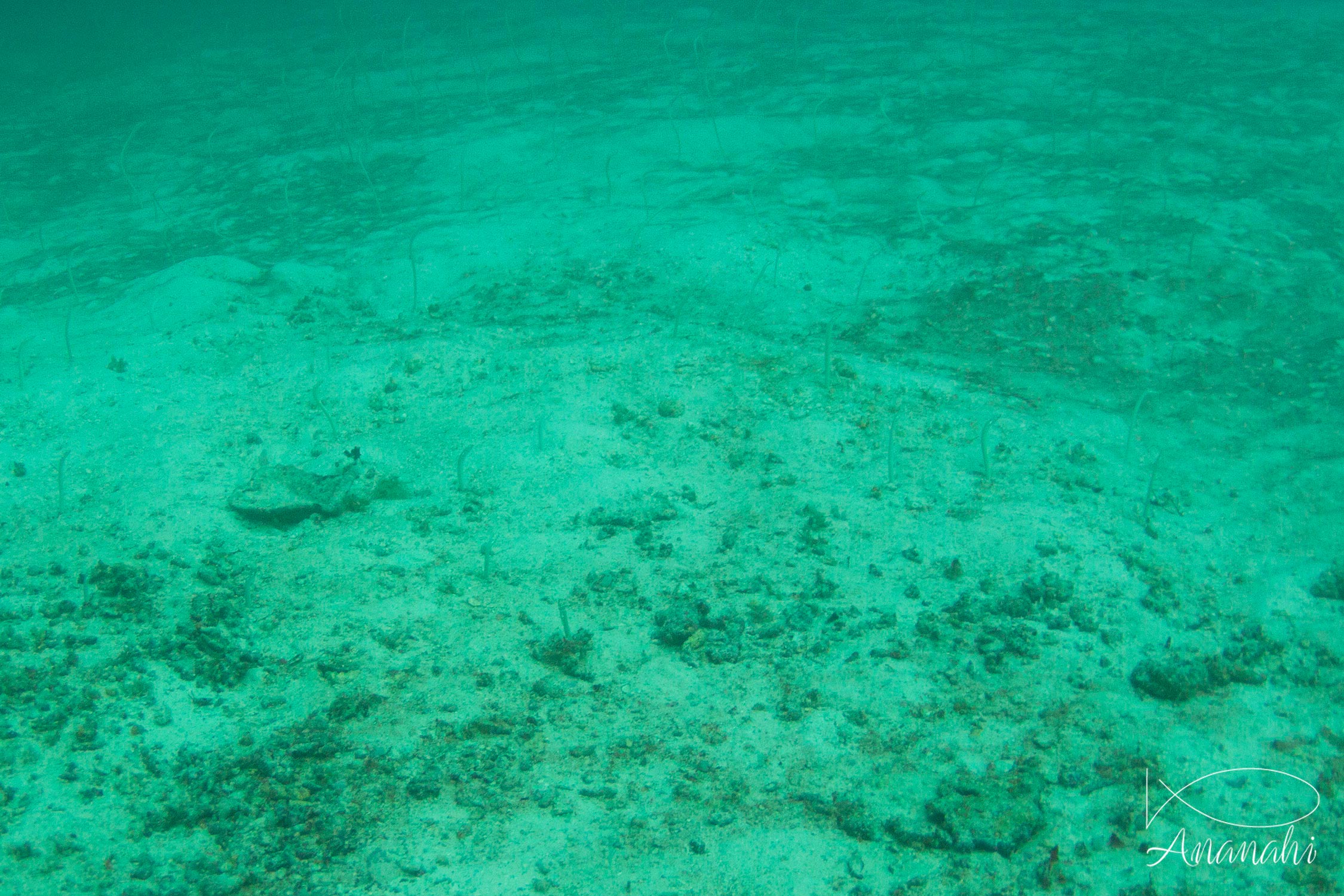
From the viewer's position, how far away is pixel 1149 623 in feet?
9.70

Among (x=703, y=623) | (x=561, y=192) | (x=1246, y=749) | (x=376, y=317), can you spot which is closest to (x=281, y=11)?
(x=561, y=192)

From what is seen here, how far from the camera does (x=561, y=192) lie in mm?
7348

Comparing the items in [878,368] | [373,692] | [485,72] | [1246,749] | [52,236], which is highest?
[485,72]

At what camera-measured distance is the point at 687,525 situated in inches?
140

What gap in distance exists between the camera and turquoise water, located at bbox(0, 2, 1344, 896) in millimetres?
2279

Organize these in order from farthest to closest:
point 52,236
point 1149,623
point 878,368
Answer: point 52,236 < point 878,368 < point 1149,623

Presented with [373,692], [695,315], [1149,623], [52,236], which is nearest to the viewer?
[373,692]

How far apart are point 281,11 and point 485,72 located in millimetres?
10537

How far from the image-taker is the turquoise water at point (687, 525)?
7.48ft

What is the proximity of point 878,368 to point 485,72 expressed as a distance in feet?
31.4

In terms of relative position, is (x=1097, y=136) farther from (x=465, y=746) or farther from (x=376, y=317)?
(x=465, y=746)

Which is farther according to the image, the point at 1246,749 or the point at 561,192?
the point at 561,192

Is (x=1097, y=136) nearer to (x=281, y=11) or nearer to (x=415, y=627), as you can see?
(x=415, y=627)

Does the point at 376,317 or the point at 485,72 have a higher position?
the point at 485,72
